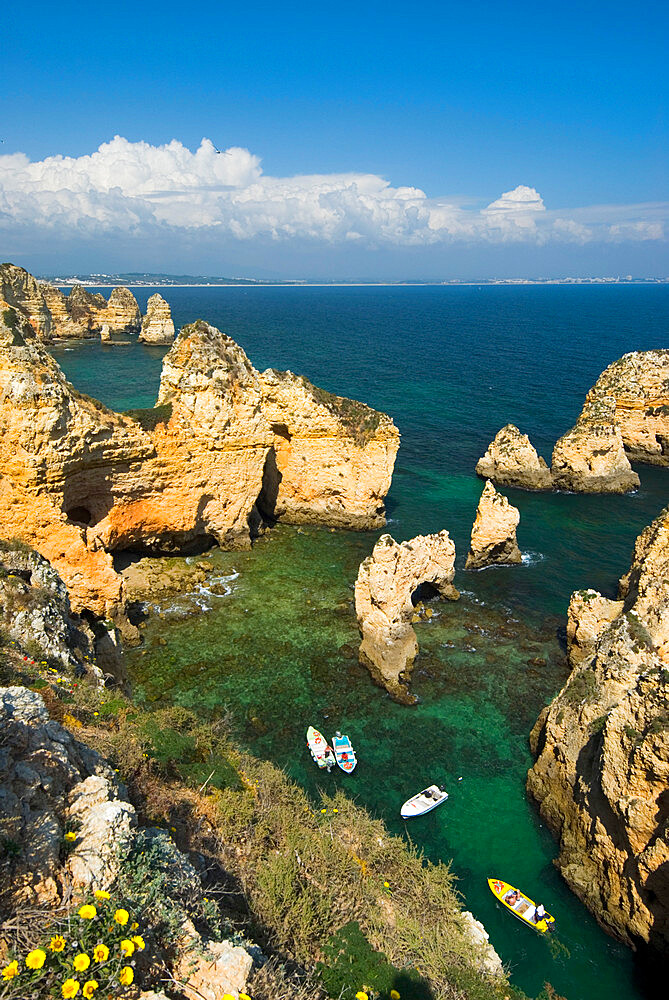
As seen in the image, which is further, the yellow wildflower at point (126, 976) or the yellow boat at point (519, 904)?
the yellow boat at point (519, 904)

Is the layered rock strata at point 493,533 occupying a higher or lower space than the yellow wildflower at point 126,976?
lower

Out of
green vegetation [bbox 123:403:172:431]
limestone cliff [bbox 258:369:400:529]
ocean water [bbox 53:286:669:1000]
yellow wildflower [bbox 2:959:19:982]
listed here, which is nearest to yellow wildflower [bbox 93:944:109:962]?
yellow wildflower [bbox 2:959:19:982]

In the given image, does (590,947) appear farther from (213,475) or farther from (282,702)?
(213,475)

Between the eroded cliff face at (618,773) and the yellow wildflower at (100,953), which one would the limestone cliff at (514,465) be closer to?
the eroded cliff face at (618,773)

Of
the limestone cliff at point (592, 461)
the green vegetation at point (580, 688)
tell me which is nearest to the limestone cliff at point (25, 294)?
the limestone cliff at point (592, 461)

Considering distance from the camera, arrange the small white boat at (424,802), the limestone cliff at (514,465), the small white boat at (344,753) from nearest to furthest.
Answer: the small white boat at (424,802) → the small white boat at (344,753) → the limestone cliff at (514,465)

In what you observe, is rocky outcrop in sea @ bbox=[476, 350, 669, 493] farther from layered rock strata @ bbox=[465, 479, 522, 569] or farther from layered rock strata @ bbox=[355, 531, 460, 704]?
layered rock strata @ bbox=[355, 531, 460, 704]

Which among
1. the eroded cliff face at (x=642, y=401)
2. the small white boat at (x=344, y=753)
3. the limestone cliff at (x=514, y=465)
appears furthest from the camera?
the eroded cliff face at (x=642, y=401)
